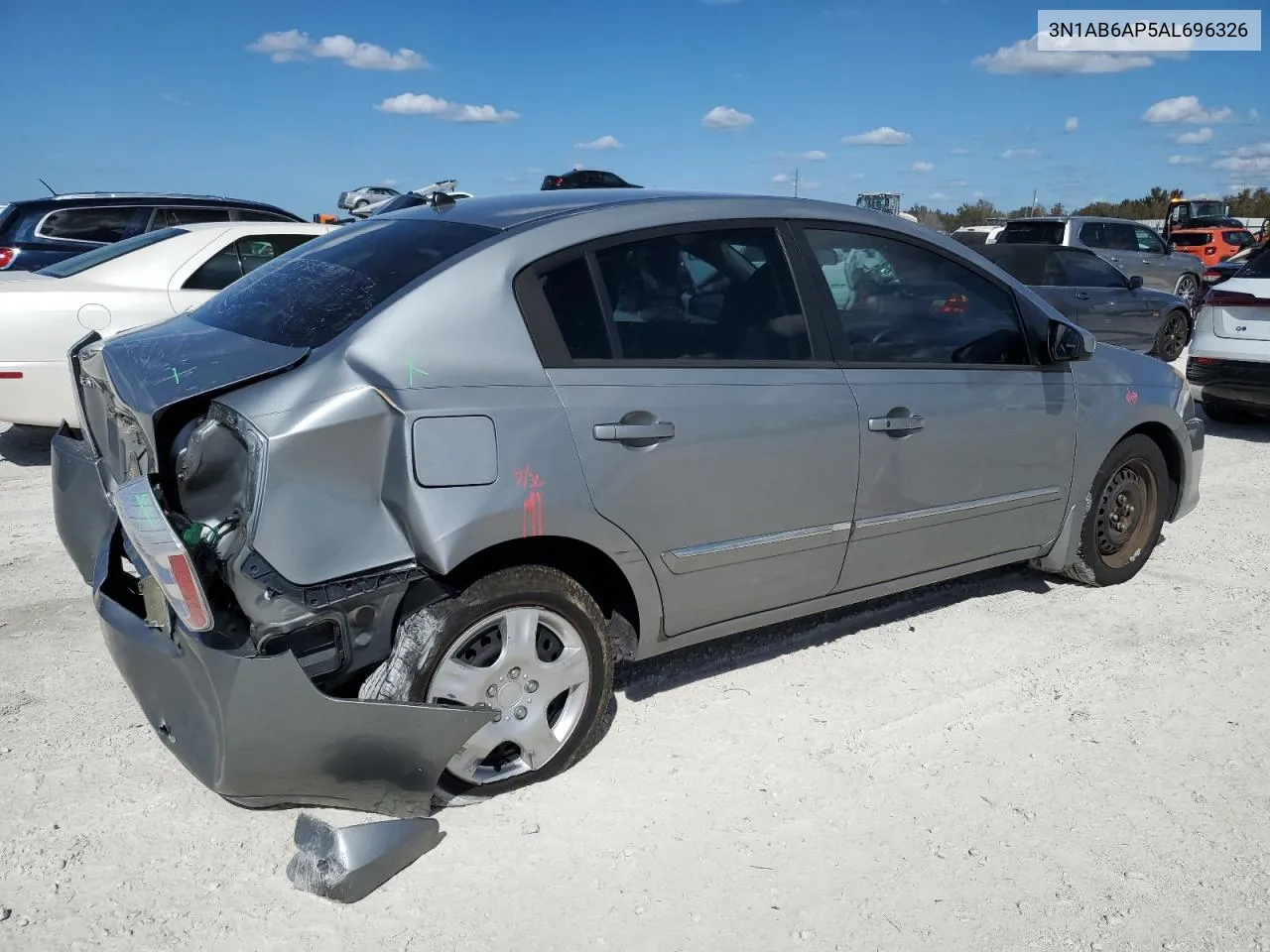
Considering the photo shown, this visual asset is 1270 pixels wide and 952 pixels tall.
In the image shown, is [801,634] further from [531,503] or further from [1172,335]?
[1172,335]

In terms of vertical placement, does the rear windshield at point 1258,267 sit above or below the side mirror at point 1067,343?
above

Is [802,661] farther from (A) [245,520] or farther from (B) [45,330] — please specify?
(B) [45,330]

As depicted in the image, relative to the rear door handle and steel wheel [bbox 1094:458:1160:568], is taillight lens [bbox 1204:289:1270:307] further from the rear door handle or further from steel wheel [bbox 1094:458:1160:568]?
the rear door handle

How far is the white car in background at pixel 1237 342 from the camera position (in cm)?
783

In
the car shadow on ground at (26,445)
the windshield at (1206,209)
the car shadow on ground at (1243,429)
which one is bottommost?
the car shadow on ground at (1243,429)

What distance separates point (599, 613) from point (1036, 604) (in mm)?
2455

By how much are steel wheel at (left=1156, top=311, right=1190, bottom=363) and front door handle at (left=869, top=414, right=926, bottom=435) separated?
9.81 meters

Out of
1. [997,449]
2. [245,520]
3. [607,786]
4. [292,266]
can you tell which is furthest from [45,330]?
[997,449]

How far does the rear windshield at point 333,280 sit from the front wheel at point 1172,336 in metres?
10.9

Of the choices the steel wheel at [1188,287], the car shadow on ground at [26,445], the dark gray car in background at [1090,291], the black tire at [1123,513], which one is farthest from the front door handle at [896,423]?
the steel wheel at [1188,287]

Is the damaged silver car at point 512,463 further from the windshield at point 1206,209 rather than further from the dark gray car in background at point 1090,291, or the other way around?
the windshield at point 1206,209

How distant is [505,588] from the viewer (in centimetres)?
283

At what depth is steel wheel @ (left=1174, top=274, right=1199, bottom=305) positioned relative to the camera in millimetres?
16609

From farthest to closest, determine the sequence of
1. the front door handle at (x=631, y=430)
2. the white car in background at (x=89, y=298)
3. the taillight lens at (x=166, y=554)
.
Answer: the white car in background at (x=89, y=298) < the front door handle at (x=631, y=430) < the taillight lens at (x=166, y=554)
